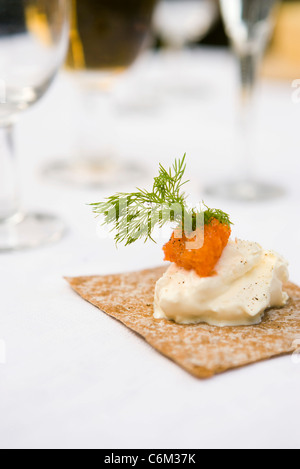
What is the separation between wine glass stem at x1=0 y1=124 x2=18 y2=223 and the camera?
2.67ft

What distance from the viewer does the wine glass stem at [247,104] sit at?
39.4 inches

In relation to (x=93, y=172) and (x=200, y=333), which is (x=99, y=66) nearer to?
(x=93, y=172)

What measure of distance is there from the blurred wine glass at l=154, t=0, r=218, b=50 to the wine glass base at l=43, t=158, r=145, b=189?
0.54 meters

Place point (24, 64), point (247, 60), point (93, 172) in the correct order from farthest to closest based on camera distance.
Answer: point (93, 172), point (247, 60), point (24, 64)

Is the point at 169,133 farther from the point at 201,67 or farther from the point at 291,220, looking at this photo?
the point at 201,67

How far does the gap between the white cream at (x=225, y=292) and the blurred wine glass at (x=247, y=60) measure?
418 mm

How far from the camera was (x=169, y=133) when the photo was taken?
1.42 m

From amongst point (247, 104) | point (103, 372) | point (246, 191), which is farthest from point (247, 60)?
point (103, 372)

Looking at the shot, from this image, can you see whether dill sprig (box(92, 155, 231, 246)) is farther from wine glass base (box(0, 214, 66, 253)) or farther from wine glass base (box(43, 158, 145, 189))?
wine glass base (box(43, 158, 145, 189))

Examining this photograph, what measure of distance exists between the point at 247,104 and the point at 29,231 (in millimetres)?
446

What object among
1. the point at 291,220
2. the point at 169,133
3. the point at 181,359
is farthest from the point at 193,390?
the point at 169,133

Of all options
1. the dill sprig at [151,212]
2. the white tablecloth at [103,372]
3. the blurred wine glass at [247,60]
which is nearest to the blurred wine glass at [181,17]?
the blurred wine glass at [247,60]

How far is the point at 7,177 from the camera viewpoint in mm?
834

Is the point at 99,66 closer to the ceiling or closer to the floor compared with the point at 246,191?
closer to the ceiling
